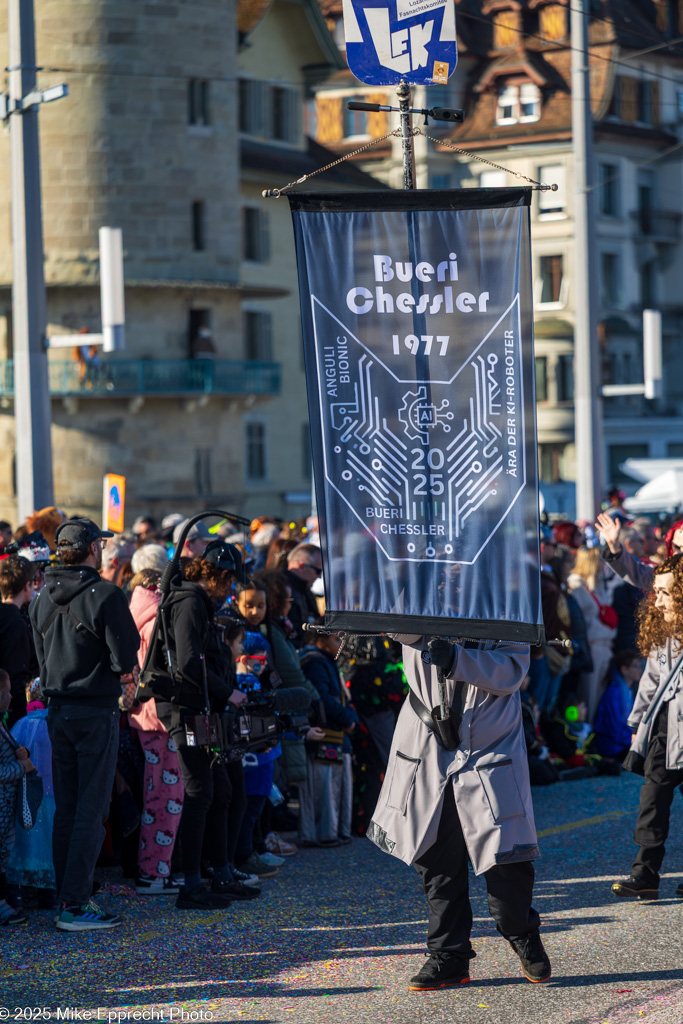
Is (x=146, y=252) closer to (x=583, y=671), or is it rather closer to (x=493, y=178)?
(x=583, y=671)

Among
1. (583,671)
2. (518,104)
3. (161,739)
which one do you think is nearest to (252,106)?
(518,104)

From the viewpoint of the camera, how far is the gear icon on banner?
6062 millimetres

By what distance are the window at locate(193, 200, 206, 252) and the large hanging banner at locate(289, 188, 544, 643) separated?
2933 cm

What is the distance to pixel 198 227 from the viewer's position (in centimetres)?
3503

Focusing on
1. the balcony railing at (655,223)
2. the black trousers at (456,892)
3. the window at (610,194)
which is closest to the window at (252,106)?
the window at (610,194)

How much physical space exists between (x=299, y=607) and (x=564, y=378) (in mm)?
47232

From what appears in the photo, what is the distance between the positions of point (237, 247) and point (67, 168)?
4861 mm

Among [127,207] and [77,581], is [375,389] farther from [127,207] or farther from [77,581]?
[127,207]

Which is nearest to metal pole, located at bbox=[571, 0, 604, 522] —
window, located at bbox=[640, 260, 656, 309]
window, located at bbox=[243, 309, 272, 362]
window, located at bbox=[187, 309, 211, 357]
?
window, located at bbox=[187, 309, 211, 357]

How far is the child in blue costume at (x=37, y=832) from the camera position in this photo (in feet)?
25.9

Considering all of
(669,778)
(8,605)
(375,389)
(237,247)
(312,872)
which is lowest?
(312,872)

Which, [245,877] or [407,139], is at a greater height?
[407,139]

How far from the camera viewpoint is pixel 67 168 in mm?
33406

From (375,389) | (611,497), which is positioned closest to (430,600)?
(375,389)
